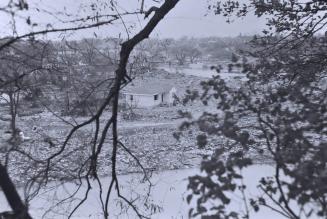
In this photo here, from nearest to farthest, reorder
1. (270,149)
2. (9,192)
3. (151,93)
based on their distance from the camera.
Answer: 1. (270,149)
2. (9,192)
3. (151,93)

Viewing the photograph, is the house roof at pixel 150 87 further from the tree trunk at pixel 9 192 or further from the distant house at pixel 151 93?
the tree trunk at pixel 9 192

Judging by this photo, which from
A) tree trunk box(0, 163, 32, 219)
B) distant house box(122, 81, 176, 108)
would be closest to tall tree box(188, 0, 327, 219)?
tree trunk box(0, 163, 32, 219)

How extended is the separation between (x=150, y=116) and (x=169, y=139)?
585 centimetres

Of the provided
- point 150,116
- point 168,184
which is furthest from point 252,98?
point 150,116

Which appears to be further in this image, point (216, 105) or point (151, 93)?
point (151, 93)

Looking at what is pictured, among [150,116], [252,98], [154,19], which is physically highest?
[154,19]

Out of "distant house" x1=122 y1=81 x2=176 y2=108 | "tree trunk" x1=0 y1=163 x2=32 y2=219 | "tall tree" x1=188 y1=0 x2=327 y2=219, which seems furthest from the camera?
"distant house" x1=122 y1=81 x2=176 y2=108

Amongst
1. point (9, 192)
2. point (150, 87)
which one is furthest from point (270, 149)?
point (150, 87)

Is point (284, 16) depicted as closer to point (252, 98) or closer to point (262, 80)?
point (262, 80)

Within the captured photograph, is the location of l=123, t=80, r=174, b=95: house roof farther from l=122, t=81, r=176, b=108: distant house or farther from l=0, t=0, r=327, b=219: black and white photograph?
l=0, t=0, r=327, b=219: black and white photograph

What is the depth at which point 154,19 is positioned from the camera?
242 cm

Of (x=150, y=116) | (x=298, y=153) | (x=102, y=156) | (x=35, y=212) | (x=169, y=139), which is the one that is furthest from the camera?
(x=150, y=116)

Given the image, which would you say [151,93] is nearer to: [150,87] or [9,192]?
[150,87]

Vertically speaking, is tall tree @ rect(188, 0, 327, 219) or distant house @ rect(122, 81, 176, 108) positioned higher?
tall tree @ rect(188, 0, 327, 219)
